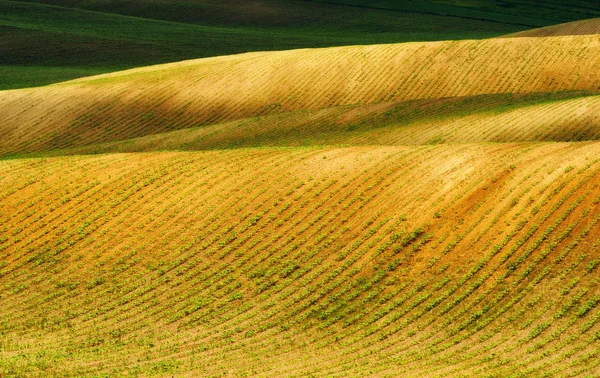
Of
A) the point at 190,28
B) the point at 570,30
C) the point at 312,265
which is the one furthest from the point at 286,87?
the point at 190,28

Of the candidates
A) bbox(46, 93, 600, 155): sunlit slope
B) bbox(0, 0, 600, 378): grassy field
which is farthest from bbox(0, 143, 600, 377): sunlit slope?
bbox(46, 93, 600, 155): sunlit slope

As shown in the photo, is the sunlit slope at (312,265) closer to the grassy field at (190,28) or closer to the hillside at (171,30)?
the hillside at (171,30)

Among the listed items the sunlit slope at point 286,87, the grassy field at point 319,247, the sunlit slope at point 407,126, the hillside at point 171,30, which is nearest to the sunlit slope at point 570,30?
the sunlit slope at point 286,87

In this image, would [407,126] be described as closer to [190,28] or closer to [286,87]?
[286,87]

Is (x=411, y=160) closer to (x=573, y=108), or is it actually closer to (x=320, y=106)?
(x=573, y=108)

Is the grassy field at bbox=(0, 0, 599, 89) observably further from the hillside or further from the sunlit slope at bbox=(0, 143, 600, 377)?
the sunlit slope at bbox=(0, 143, 600, 377)

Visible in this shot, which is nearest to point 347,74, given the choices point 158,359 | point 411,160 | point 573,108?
point 573,108
